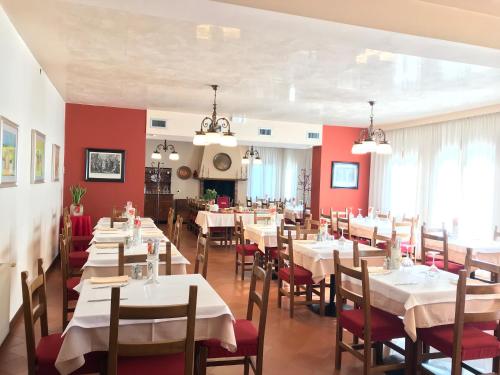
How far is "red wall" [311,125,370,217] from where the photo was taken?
10.1 meters

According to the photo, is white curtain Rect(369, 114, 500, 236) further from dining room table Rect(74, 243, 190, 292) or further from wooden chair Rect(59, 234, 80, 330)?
wooden chair Rect(59, 234, 80, 330)

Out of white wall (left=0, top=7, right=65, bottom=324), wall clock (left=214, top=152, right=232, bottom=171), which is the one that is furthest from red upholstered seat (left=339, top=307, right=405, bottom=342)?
wall clock (left=214, top=152, right=232, bottom=171)

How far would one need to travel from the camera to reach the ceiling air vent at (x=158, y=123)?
8742 mm

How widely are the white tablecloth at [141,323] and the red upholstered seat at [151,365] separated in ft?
0.37

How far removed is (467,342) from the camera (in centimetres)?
296

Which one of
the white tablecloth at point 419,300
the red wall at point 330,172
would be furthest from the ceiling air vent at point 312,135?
the white tablecloth at point 419,300

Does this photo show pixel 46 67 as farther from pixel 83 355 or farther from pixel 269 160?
pixel 269 160

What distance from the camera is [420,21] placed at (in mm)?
3309

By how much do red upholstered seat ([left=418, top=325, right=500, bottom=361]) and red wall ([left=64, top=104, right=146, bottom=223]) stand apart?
6707 mm

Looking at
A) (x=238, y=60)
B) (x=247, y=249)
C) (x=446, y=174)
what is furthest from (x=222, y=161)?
(x=238, y=60)

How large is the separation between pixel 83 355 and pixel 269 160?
14083 mm

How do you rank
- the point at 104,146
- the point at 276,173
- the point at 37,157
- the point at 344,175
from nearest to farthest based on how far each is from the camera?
the point at 37,157 < the point at 104,146 < the point at 344,175 < the point at 276,173

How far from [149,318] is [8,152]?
270cm

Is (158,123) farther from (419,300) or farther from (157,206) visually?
(419,300)
